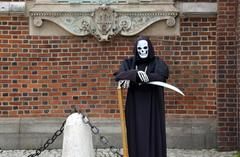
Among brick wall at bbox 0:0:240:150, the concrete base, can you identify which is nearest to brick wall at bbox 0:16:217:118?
brick wall at bbox 0:0:240:150

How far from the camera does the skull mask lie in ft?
20.0

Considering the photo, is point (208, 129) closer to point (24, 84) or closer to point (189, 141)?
point (189, 141)

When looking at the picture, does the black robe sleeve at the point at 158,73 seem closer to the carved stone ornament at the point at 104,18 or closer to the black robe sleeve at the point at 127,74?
the black robe sleeve at the point at 127,74

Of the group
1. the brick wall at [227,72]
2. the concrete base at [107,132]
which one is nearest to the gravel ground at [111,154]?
the concrete base at [107,132]

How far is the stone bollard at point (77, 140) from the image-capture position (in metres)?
6.08

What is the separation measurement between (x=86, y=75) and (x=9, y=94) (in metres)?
1.34

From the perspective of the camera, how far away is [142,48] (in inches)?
241

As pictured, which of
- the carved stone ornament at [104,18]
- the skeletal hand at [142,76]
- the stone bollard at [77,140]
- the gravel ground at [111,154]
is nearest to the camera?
the skeletal hand at [142,76]

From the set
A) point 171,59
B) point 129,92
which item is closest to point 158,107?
point 129,92

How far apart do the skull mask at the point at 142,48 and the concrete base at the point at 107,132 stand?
3103mm

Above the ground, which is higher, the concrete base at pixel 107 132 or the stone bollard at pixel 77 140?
the stone bollard at pixel 77 140

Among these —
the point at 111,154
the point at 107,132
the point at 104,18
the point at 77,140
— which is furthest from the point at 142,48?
the point at 107,132

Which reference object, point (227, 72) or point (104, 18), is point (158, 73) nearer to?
point (104, 18)

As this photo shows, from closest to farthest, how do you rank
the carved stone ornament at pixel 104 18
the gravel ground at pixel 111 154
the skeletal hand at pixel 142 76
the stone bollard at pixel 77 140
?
the skeletal hand at pixel 142 76 → the stone bollard at pixel 77 140 → the gravel ground at pixel 111 154 → the carved stone ornament at pixel 104 18
